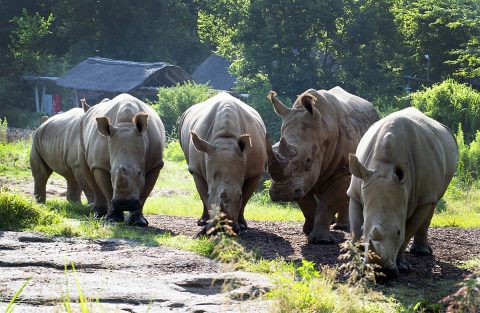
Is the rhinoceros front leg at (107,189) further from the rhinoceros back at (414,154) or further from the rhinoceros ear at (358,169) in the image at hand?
the rhinoceros ear at (358,169)

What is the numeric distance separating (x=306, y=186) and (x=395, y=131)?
5.83ft

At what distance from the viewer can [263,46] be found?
113 feet

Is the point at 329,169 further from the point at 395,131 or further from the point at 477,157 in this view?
the point at 477,157

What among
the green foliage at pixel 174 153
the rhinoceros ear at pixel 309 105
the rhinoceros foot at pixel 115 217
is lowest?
the green foliage at pixel 174 153

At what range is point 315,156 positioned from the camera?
36.4 feet

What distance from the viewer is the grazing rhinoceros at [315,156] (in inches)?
427

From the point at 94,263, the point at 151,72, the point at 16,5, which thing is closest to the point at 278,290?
the point at 94,263

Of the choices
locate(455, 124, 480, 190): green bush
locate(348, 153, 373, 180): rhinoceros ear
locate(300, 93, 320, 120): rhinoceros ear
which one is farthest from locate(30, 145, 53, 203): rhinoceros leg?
locate(455, 124, 480, 190): green bush

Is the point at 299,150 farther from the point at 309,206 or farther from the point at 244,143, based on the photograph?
the point at 309,206

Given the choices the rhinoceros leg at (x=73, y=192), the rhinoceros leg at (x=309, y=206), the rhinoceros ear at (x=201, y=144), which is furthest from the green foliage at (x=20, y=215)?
the rhinoceros leg at (x=73, y=192)

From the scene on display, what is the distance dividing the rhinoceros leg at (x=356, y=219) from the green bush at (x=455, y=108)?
47.4ft

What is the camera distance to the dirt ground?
29.6 feet

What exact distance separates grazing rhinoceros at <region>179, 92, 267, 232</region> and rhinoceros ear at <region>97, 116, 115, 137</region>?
1.00 meters

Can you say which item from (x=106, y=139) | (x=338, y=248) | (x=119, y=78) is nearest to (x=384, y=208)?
(x=338, y=248)
